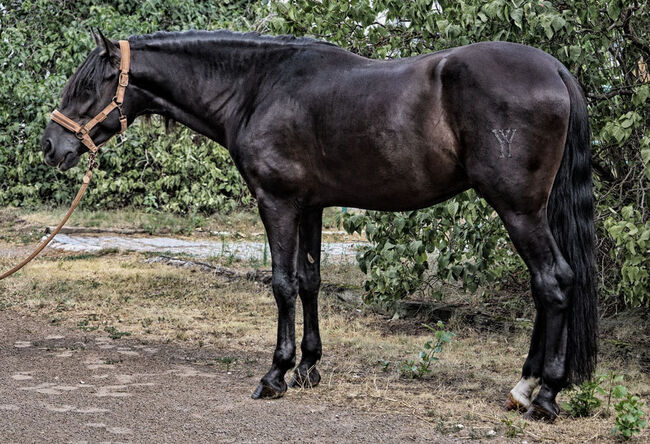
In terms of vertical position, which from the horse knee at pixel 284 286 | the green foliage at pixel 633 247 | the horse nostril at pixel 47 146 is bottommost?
the horse knee at pixel 284 286

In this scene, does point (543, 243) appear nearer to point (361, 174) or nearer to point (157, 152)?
point (361, 174)

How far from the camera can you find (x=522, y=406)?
14.4 ft

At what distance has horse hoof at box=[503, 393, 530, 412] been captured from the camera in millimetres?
4395

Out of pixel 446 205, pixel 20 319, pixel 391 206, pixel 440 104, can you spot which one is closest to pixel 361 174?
pixel 391 206

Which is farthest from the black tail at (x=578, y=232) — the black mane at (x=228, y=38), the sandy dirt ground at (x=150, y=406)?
the black mane at (x=228, y=38)

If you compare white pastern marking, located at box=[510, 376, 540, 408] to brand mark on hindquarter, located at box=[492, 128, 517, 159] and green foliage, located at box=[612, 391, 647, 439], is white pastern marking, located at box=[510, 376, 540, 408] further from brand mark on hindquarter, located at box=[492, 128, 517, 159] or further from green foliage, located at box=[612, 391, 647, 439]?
brand mark on hindquarter, located at box=[492, 128, 517, 159]

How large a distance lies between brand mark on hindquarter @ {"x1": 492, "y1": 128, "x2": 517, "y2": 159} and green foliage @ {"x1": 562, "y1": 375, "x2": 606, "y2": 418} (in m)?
1.34

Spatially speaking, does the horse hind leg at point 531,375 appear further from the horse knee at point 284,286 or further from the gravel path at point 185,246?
the gravel path at point 185,246

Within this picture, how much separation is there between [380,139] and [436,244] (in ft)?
7.20

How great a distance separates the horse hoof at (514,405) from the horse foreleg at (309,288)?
1.24 meters

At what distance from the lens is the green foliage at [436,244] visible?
6109 millimetres

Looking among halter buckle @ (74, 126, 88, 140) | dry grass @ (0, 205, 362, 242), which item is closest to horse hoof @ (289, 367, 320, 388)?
halter buckle @ (74, 126, 88, 140)

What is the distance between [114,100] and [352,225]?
2445mm

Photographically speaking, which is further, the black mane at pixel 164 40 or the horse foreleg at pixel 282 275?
the black mane at pixel 164 40
